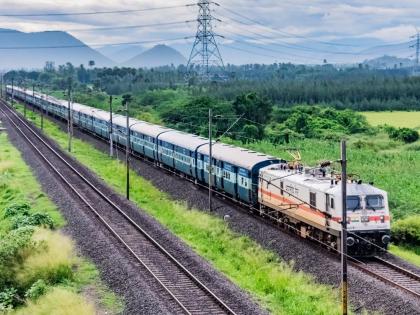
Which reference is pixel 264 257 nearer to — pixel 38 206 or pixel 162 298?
pixel 162 298

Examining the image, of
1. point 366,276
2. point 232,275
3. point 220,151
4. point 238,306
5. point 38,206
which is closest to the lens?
point 238,306

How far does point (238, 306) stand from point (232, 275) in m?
5.32

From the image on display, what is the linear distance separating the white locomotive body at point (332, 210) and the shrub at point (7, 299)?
14.8m

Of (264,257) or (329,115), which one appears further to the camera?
(329,115)

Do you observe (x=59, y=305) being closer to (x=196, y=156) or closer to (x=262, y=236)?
(x=262, y=236)

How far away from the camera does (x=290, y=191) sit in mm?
35656


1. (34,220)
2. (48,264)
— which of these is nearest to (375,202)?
(48,264)

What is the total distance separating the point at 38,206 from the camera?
4334 cm

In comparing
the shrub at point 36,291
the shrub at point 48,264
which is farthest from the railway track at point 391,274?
the shrub at point 36,291

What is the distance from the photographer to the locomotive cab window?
31.1m

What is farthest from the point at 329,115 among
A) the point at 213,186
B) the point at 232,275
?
the point at 232,275

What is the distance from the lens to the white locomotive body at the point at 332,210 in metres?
30.8

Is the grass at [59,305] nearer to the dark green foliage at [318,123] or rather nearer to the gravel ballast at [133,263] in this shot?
the gravel ballast at [133,263]

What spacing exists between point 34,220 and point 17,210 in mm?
4170
